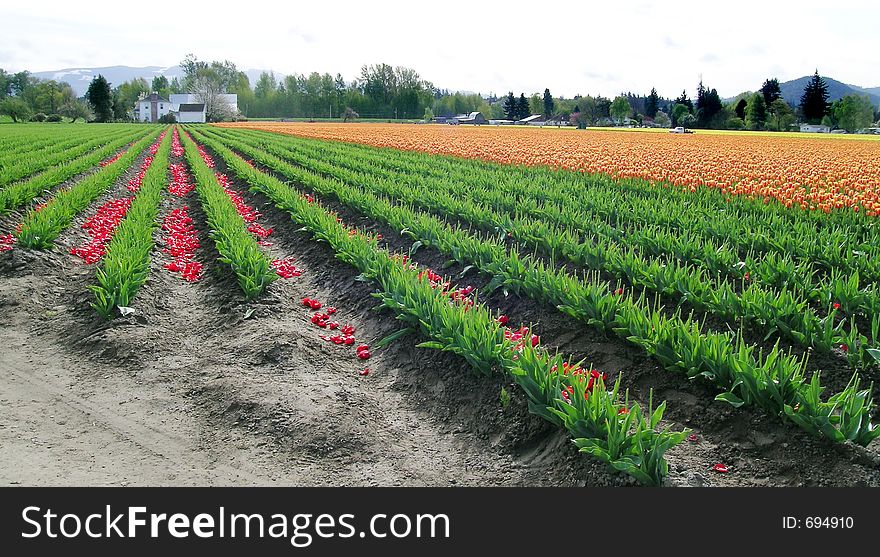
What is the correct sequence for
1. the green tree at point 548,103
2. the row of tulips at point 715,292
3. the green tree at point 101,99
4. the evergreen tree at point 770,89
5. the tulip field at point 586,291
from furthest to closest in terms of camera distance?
the green tree at point 548,103
the green tree at point 101,99
the evergreen tree at point 770,89
the row of tulips at point 715,292
the tulip field at point 586,291

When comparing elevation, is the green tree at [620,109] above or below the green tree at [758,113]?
above

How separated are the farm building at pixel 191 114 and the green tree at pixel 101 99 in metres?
10.3

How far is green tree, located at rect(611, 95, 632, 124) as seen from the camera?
10781 cm

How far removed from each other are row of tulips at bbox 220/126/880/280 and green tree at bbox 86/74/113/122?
338ft

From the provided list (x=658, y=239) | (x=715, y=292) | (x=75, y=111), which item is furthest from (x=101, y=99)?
(x=715, y=292)

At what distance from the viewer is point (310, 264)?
9.67 meters

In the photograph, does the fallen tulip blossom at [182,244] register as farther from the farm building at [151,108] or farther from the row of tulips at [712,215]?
the farm building at [151,108]

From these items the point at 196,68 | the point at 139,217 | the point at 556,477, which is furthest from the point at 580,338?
the point at 196,68

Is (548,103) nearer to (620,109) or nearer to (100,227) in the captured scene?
(620,109)

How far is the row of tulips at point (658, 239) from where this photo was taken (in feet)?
21.4

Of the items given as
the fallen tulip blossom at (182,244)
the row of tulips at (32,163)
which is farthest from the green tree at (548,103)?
the fallen tulip blossom at (182,244)

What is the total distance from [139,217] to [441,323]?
22.4 ft

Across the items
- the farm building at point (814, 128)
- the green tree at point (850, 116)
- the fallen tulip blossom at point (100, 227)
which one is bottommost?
the fallen tulip blossom at point (100, 227)

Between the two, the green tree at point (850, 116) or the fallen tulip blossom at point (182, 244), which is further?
the green tree at point (850, 116)
